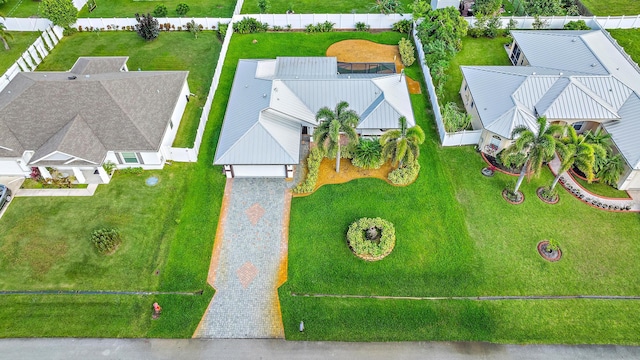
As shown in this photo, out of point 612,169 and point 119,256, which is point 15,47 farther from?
point 612,169

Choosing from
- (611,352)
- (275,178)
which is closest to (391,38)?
(275,178)

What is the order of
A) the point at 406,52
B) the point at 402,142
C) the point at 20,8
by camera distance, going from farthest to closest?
the point at 20,8
the point at 406,52
the point at 402,142

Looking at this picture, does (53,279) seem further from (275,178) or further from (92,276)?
(275,178)

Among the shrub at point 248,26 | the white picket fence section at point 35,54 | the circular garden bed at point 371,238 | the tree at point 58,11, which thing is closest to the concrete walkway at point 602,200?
the circular garden bed at point 371,238

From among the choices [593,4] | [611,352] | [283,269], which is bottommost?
[611,352]

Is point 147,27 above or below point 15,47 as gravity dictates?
above

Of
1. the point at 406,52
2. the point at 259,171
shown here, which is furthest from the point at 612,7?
the point at 259,171
